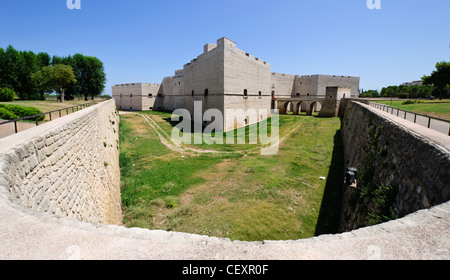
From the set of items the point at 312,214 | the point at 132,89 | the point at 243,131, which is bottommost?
the point at 312,214

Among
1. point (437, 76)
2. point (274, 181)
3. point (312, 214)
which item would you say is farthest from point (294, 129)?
point (437, 76)

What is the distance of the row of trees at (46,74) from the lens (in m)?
28.3

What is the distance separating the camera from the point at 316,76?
39781 millimetres

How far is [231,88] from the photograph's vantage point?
846 inches

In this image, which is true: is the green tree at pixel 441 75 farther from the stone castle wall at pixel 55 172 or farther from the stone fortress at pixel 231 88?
the stone castle wall at pixel 55 172

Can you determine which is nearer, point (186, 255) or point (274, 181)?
point (186, 255)

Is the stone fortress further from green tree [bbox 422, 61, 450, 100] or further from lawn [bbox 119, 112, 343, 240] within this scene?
green tree [bbox 422, 61, 450, 100]

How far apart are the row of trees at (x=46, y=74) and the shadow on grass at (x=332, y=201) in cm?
3238

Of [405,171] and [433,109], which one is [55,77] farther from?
[433,109]

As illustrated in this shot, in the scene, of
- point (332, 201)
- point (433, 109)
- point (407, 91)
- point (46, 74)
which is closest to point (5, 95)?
point (46, 74)

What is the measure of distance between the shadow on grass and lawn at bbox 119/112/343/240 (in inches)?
1.3

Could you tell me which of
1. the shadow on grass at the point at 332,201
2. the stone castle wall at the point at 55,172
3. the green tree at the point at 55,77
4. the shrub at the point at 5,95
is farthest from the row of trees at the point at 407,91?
the shrub at the point at 5,95

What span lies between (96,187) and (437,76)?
43684 millimetres
